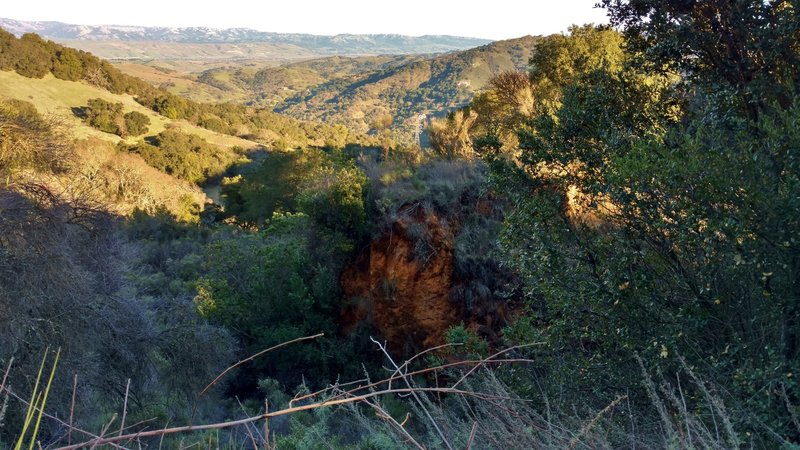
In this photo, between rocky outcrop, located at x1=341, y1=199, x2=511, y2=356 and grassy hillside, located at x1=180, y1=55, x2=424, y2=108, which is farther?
grassy hillside, located at x1=180, y1=55, x2=424, y2=108

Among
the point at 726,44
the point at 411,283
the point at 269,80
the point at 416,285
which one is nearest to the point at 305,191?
the point at 411,283

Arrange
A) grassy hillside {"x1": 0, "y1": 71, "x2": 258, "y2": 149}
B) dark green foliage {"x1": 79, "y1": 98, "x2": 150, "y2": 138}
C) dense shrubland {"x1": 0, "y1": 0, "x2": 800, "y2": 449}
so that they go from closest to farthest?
dense shrubland {"x1": 0, "y1": 0, "x2": 800, "y2": 449}
grassy hillside {"x1": 0, "y1": 71, "x2": 258, "y2": 149}
dark green foliage {"x1": 79, "y1": 98, "x2": 150, "y2": 138}

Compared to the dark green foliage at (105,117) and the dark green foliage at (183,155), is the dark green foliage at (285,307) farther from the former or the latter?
the dark green foliage at (105,117)

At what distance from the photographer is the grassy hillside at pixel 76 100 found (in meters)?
33.2

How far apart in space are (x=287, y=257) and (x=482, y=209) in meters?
4.25

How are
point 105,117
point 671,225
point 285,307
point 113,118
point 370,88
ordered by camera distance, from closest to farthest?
point 671,225 → point 285,307 → point 105,117 → point 113,118 → point 370,88

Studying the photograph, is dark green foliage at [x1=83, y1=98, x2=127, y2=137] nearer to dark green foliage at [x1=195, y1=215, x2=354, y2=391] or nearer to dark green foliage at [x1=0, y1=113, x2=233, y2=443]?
dark green foliage at [x1=195, y1=215, x2=354, y2=391]

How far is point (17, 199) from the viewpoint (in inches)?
270

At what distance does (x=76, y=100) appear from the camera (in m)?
37.6

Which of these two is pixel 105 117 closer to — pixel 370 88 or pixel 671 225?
pixel 671 225

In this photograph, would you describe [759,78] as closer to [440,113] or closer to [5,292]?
[5,292]

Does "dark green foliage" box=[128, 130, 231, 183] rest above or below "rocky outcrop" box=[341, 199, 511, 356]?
below

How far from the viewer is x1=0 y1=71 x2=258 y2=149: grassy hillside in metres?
33.2

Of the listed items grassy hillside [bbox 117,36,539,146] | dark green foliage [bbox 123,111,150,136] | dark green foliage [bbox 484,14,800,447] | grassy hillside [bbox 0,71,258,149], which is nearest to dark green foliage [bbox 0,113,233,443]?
dark green foliage [bbox 484,14,800,447]
